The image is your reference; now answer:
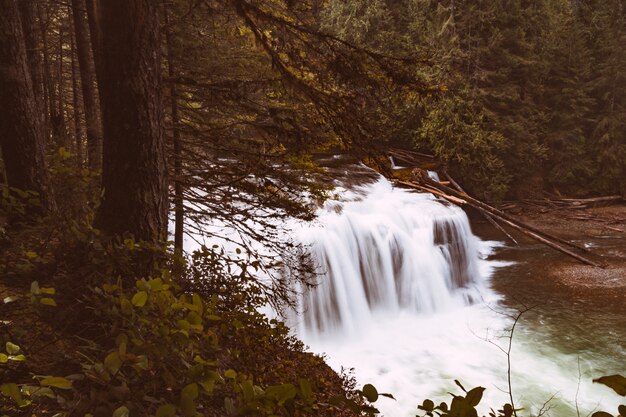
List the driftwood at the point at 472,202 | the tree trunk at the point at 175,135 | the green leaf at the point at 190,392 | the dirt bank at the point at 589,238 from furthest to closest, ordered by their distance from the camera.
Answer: the driftwood at the point at 472,202, the dirt bank at the point at 589,238, the tree trunk at the point at 175,135, the green leaf at the point at 190,392

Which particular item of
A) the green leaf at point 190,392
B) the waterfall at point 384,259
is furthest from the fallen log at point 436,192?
the green leaf at point 190,392

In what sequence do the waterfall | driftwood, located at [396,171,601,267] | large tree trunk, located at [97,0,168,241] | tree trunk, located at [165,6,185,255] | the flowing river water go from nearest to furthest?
large tree trunk, located at [97,0,168,241] < tree trunk, located at [165,6,185,255] < the flowing river water < the waterfall < driftwood, located at [396,171,601,267]

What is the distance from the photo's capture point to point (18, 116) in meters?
5.14

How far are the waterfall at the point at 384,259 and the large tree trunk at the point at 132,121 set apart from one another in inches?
272

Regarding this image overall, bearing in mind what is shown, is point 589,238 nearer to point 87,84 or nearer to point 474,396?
point 87,84

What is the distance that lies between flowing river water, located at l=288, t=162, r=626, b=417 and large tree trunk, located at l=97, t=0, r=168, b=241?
3.93 meters

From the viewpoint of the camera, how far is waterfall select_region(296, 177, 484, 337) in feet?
37.1

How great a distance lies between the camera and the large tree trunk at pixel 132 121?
12.1ft

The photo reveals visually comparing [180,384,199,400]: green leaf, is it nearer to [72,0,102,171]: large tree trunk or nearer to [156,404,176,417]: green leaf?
[156,404,176,417]: green leaf

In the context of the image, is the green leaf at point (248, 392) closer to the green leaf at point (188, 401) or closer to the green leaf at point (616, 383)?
the green leaf at point (188, 401)

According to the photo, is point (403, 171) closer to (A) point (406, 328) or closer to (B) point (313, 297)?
(A) point (406, 328)

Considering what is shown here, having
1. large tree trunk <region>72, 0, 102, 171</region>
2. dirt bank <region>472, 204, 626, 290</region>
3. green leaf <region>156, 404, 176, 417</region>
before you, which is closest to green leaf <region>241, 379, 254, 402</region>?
green leaf <region>156, 404, 176, 417</region>

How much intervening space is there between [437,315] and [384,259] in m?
2.51

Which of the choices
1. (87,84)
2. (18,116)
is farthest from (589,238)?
(18,116)
